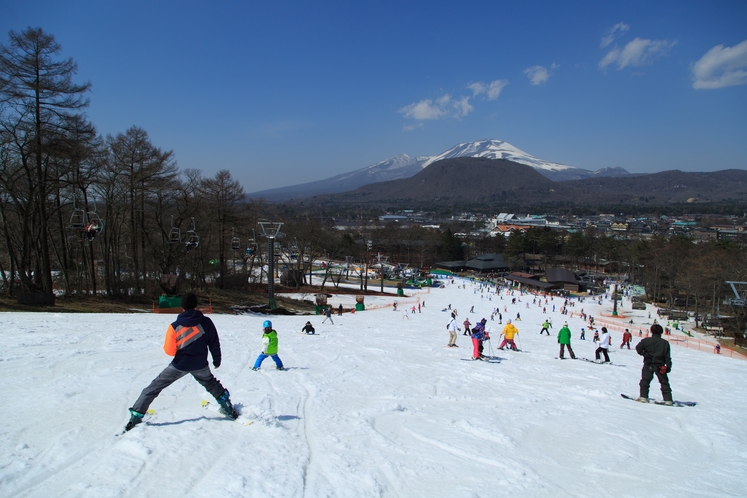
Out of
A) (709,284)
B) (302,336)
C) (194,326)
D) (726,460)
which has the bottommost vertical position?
(709,284)

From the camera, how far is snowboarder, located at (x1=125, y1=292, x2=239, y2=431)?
4.95 metres

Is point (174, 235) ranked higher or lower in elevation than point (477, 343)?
higher

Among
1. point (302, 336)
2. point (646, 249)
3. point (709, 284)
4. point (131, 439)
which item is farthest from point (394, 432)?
point (646, 249)

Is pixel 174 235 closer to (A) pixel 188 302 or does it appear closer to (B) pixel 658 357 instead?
(A) pixel 188 302

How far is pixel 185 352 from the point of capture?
5.00m

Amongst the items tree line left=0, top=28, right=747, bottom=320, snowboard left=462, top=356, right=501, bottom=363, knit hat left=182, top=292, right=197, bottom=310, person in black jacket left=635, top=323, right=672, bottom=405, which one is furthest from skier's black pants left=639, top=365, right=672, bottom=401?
tree line left=0, top=28, right=747, bottom=320

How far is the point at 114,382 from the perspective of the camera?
6875mm

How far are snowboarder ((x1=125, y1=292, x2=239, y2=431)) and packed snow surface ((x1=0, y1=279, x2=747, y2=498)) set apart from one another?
1.09 ft

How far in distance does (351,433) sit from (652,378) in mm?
5353

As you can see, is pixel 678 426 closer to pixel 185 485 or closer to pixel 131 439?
pixel 185 485

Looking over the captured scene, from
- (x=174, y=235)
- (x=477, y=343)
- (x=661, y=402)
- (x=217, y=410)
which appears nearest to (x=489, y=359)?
(x=477, y=343)

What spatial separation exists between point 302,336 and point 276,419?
9.21 meters

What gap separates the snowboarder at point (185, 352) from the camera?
495 cm

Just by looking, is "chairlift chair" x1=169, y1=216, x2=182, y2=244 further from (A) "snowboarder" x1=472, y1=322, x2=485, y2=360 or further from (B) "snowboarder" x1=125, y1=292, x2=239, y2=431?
(B) "snowboarder" x1=125, y1=292, x2=239, y2=431
